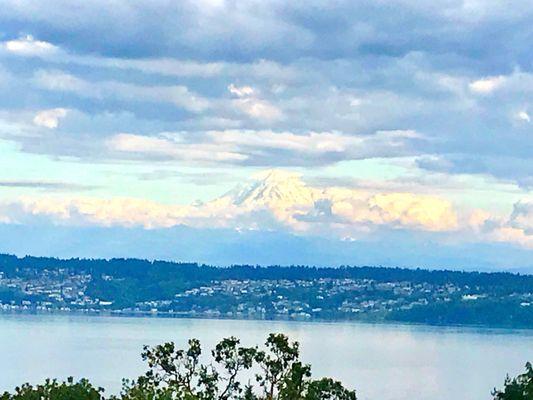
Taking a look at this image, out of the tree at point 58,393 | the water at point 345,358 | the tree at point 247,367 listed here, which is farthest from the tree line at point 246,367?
the water at point 345,358

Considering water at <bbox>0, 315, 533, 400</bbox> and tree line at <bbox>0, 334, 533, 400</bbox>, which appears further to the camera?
water at <bbox>0, 315, 533, 400</bbox>

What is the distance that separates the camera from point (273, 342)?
37.8 meters

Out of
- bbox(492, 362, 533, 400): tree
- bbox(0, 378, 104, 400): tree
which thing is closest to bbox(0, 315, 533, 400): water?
bbox(492, 362, 533, 400): tree

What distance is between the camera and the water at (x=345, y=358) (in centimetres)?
11175

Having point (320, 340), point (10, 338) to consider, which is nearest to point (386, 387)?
point (320, 340)

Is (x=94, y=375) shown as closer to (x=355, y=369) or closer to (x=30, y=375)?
(x=30, y=375)

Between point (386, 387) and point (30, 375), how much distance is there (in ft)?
121

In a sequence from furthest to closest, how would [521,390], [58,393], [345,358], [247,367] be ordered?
1. [345,358]
2. [521,390]
3. [247,367]
4. [58,393]

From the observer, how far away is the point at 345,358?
5615 inches

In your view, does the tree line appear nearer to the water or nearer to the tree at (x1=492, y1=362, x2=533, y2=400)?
the tree at (x1=492, y1=362, x2=533, y2=400)

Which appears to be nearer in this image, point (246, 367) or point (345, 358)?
point (246, 367)

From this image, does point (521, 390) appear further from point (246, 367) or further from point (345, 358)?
point (345, 358)

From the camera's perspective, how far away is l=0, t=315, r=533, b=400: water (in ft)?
367

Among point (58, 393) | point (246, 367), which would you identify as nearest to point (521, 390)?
point (246, 367)
